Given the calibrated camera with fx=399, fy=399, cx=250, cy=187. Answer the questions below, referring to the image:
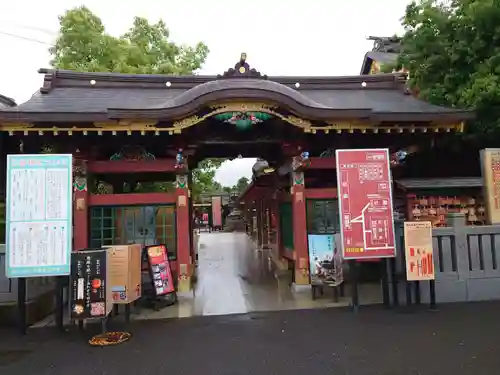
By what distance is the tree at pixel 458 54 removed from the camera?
30.9 ft

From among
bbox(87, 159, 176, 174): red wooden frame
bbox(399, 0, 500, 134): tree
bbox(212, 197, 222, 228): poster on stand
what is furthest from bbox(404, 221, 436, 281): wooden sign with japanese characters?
bbox(212, 197, 222, 228): poster on stand

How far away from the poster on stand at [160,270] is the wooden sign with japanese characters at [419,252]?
481 cm

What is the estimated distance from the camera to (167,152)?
981 cm

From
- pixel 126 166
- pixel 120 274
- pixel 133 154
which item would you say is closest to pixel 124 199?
pixel 126 166

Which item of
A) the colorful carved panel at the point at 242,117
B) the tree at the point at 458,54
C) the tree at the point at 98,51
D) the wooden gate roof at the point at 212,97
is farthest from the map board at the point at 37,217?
the tree at the point at 98,51

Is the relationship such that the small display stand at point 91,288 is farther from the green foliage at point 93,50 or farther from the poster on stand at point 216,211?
the poster on stand at point 216,211

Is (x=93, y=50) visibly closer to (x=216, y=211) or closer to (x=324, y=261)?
(x=324, y=261)

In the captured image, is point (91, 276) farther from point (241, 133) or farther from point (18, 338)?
point (241, 133)

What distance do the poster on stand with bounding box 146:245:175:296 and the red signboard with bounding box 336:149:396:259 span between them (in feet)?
12.3

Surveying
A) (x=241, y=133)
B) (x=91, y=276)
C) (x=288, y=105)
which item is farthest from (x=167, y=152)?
(x=91, y=276)

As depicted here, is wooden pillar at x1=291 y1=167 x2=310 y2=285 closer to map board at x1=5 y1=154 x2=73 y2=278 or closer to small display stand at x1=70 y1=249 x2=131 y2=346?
small display stand at x1=70 y1=249 x2=131 y2=346

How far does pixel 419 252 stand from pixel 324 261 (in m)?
1.92

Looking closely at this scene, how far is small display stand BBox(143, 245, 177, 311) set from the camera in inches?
325

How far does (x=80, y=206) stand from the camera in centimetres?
909
